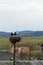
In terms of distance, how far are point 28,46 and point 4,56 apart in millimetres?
428

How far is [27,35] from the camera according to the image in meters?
4.00

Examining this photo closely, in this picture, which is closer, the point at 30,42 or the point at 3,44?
the point at 30,42

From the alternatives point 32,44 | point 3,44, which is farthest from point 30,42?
point 3,44

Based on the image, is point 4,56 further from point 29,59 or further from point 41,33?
point 41,33

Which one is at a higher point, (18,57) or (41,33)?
(41,33)

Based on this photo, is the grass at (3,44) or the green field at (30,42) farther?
the grass at (3,44)

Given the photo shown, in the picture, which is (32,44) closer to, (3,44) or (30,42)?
(30,42)

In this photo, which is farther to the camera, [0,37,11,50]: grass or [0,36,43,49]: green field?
[0,37,11,50]: grass

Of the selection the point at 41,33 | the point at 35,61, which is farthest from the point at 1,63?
the point at 41,33

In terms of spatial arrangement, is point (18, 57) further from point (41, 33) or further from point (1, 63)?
point (41, 33)

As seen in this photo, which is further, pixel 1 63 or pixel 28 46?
pixel 28 46

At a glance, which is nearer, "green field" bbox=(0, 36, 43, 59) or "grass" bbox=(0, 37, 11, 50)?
"green field" bbox=(0, 36, 43, 59)

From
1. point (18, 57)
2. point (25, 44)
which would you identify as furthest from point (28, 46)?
point (18, 57)

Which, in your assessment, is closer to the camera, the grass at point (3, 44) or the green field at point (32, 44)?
the green field at point (32, 44)
